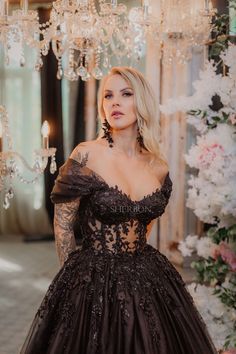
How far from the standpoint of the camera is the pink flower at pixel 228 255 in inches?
139

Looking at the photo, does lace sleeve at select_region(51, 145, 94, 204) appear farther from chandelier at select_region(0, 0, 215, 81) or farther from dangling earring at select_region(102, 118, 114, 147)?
chandelier at select_region(0, 0, 215, 81)

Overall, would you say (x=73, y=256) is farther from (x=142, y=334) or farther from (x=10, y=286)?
(x=10, y=286)

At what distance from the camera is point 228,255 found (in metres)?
3.58

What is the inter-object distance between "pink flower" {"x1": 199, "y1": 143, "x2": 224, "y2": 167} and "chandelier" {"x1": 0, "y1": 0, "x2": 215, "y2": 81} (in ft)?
3.04

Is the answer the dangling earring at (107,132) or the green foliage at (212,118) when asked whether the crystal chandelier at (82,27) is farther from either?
the dangling earring at (107,132)

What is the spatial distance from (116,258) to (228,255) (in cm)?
127

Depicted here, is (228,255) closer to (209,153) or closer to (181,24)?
(209,153)

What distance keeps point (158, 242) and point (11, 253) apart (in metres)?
1.83

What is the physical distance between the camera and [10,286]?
5.41m

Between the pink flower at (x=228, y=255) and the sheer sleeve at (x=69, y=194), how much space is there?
124 centimetres

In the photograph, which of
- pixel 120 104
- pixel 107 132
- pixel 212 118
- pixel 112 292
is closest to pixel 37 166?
pixel 107 132

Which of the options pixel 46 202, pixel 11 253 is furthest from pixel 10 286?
pixel 46 202

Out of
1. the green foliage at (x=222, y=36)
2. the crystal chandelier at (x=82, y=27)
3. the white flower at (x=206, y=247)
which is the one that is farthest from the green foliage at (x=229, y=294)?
the crystal chandelier at (x=82, y=27)

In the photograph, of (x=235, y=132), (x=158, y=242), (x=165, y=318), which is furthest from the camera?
(x=158, y=242)
